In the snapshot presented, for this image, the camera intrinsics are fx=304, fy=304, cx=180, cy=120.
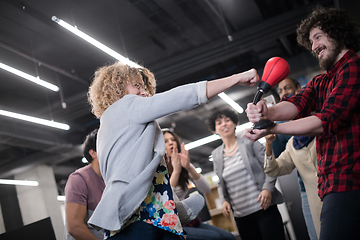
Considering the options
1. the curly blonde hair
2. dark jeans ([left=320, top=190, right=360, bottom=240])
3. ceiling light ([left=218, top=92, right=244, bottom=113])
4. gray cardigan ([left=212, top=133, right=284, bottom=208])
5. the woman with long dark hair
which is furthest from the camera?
ceiling light ([left=218, top=92, right=244, bottom=113])

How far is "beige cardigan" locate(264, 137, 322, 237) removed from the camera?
192 centimetres

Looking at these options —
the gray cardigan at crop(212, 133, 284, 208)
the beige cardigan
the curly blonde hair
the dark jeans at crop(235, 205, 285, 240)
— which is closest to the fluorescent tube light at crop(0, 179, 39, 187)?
the gray cardigan at crop(212, 133, 284, 208)

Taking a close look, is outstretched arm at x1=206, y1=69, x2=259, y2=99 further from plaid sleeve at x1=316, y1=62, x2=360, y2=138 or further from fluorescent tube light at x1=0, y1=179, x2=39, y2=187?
fluorescent tube light at x1=0, y1=179, x2=39, y2=187

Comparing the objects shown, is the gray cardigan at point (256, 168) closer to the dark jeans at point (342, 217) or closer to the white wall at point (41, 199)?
the dark jeans at point (342, 217)

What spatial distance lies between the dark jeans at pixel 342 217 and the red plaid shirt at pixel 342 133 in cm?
3

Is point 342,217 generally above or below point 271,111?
below

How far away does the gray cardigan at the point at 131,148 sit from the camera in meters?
1.17

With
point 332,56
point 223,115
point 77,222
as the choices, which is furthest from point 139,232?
point 223,115

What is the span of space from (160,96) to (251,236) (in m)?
1.78

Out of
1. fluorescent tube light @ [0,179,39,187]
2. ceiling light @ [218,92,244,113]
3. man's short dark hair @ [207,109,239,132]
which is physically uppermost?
ceiling light @ [218,92,244,113]

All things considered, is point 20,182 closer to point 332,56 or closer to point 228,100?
point 228,100

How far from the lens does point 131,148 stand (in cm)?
125

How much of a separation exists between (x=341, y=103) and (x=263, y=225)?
4.98 ft

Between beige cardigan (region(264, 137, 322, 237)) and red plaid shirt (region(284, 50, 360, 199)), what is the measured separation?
2.27 ft
